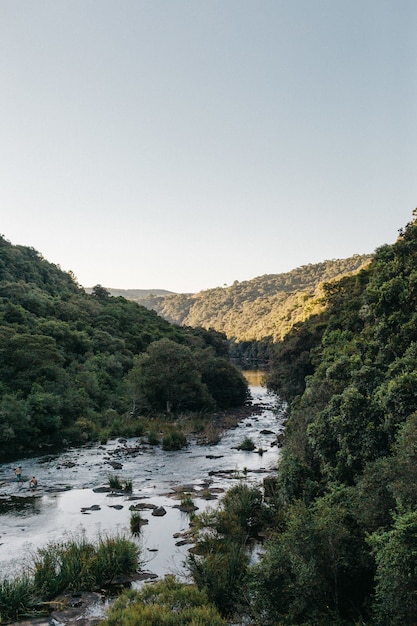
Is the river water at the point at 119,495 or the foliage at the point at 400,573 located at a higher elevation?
the foliage at the point at 400,573

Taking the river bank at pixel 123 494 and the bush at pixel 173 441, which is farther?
the bush at pixel 173 441

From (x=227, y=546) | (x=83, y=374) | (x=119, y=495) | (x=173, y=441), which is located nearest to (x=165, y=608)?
(x=227, y=546)

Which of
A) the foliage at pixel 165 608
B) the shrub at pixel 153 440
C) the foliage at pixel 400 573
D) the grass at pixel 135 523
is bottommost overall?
the shrub at pixel 153 440

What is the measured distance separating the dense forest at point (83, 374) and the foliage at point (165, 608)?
27.6 metres

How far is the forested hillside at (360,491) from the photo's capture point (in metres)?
12.7

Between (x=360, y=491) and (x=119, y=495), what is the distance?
1911 cm

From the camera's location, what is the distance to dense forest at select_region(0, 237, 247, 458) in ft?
150

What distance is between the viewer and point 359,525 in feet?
50.9

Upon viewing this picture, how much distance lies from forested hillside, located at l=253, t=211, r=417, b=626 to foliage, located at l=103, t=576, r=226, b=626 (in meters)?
1.82

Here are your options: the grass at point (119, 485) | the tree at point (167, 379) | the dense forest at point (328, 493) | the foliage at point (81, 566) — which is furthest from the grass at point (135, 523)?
the tree at point (167, 379)

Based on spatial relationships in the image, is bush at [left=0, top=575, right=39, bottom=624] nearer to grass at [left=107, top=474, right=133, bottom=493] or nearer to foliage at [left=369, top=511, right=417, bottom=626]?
foliage at [left=369, top=511, right=417, bottom=626]

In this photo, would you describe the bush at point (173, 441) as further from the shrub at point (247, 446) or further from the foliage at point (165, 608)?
the foliage at point (165, 608)

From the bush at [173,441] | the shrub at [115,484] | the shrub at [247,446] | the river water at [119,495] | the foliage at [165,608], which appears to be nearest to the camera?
the foliage at [165,608]

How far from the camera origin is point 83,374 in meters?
60.2
